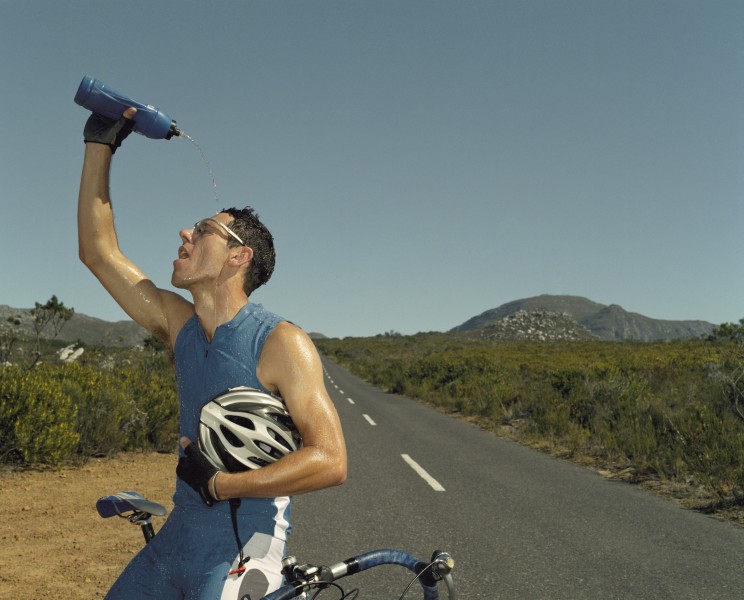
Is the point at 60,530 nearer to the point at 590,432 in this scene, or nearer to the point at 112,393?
the point at 112,393

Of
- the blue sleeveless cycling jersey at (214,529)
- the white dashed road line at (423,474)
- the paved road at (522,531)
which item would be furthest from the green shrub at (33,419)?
the blue sleeveless cycling jersey at (214,529)

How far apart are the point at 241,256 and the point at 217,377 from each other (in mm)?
394

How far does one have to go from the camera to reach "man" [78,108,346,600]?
1.65 m

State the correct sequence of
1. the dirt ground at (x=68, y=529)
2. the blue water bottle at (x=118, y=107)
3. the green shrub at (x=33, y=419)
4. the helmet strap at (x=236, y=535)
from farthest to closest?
1. the green shrub at (x=33, y=419)
2. the dirt ground at (x=68, y=529)
3. the blue water bottle at (x=118, y=107)
4. the helmet strap at (x=236, y=535)

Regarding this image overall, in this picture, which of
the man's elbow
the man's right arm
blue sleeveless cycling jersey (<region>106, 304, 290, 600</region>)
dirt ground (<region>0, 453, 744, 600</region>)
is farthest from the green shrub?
the man's elbow

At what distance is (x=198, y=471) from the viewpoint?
164 cm

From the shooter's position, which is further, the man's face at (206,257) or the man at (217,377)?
the man's face at (206,257)

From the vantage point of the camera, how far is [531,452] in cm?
1202

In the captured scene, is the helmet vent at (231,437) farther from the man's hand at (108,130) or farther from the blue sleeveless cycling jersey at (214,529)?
the man's hand at (108,130)

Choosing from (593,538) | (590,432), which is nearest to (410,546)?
(593,538)

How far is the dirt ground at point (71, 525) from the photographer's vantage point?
15.8ft

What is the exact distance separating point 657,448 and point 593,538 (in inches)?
197

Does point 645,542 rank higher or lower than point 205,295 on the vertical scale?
lower

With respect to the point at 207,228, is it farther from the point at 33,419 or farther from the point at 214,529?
the point at 33,419
